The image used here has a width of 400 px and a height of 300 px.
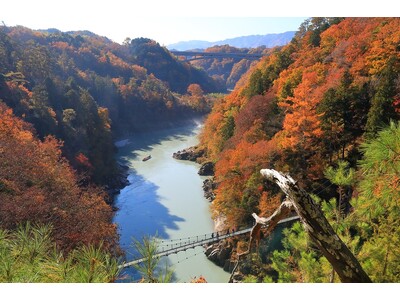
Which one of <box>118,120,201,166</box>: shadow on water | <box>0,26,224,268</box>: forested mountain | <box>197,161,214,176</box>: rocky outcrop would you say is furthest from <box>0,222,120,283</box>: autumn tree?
<box>118,120,201,166</box>: shadow on water

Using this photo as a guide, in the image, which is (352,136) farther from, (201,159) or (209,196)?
(201,159)

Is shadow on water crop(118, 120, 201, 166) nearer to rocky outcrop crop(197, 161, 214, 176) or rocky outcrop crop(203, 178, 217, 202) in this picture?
rocky outcrop crop(197, 161, 214, 176)

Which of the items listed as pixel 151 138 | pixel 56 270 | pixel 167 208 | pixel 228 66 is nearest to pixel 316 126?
pixel 167 208

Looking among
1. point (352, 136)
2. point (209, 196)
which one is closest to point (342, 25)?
point (352, 136)

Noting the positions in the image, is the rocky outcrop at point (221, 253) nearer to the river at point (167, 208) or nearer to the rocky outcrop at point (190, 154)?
the river at point (167, 208)

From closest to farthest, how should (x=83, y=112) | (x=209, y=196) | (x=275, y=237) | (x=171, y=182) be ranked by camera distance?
1. (x=275, y=237)
2. (x=209, y=196)
3. (x=171, y=182)
4. (x=83, y=112)

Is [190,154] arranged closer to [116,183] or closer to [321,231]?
[116,183]
